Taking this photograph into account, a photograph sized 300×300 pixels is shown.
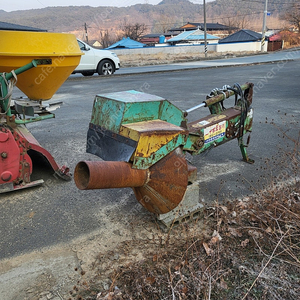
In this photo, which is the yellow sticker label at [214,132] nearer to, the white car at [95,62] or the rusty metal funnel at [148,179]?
the rusty metal funnel at [148,179]

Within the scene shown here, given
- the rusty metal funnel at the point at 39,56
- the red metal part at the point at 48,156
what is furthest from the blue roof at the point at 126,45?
the red metal part at the point at 48,156

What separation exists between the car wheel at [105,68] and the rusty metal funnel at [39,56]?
10.8 metres

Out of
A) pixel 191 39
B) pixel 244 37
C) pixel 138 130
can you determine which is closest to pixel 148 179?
pixel 138 130

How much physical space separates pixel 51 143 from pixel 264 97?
19.8 feet

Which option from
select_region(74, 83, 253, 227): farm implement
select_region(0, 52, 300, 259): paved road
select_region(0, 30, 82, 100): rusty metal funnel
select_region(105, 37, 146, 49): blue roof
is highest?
select_region(0, 30, 82, 100): rusty metal funnel

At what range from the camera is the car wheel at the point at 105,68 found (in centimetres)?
1432

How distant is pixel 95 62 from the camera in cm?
1409

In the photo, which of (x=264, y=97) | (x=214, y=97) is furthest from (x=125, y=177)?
(x=264, y=97)

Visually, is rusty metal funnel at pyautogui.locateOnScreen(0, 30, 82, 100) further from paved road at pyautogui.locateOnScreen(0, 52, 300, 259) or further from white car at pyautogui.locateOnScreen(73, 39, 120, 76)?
white car at pyautogui.locateOnScreen(73, 39, 120, 76)

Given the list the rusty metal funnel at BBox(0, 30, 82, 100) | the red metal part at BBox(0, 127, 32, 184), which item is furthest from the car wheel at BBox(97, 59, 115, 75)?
the red metal part at BBox(0, 127, 32, 184)

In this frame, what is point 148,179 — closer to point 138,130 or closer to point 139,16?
point 138,130

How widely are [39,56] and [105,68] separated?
11394 mm

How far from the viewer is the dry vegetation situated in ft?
6.84

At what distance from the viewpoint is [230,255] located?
243 cm
